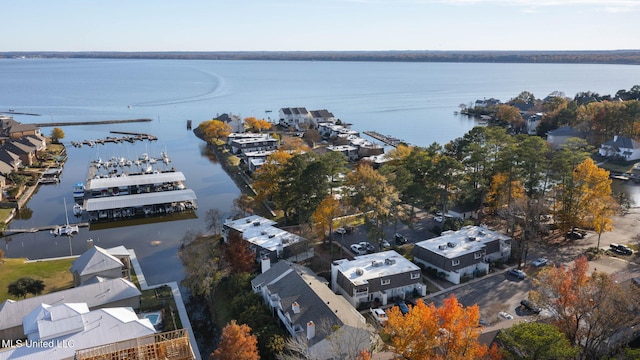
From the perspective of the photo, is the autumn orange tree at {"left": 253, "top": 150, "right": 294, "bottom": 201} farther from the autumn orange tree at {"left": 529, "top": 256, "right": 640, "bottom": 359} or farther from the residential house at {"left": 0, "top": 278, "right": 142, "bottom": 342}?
the autumn orange tree at {"left": 529, "top": 256, "right": 640, "bottom": 359}

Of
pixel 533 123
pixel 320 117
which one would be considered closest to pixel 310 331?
pixel 320 117

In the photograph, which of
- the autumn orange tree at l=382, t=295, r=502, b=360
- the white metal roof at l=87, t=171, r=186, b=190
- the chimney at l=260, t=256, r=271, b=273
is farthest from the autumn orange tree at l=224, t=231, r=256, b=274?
the white metal roof at l=87, t=171, r=186, b=190

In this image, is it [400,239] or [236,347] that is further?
[400,239]

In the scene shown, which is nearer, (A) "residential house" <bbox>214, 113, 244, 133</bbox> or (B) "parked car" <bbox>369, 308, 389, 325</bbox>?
(B) "parked car" <bbox>369, 308, 389, 325</bbox>

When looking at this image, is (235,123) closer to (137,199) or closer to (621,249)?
(137,199)

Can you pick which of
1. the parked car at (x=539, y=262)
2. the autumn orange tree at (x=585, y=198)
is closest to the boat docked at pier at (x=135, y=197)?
the parked car at (x=539, y=262)

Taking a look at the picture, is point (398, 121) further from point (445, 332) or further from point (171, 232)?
point (445, 332)

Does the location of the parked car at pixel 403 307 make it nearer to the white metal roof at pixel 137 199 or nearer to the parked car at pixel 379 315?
the parked car at pixel 379 315
